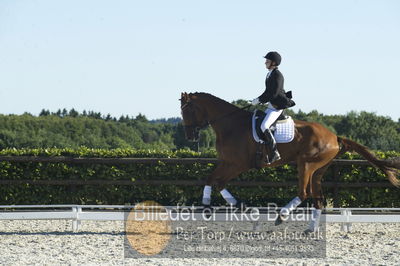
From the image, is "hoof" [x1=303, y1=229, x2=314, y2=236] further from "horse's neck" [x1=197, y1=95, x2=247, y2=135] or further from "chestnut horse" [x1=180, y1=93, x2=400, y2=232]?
"horse's neck" [x1=197, y1=95, x2=247, y2=135]

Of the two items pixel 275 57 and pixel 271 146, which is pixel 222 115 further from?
pixel 275 57

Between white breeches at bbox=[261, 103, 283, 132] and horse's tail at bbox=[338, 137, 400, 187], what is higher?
white breeches at bbox=[261, 103, 283, 132]

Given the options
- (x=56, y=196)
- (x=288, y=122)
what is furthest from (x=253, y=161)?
(x=56, y=196)

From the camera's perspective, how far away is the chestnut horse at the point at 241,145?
833 cm

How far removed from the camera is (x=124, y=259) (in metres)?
6.46

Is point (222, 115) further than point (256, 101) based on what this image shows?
Yes

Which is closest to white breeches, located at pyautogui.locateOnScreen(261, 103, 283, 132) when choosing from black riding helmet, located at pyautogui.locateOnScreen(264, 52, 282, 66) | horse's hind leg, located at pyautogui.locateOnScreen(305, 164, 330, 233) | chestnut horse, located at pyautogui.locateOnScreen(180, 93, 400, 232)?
chestnut horse, located at pyautogui.locateOnScreen(180, 93, 400, 232)

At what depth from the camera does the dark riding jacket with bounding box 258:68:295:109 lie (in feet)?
27.1

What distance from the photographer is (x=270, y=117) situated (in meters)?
8.31

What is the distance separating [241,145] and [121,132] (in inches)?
1655

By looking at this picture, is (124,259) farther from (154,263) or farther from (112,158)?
(112,158)

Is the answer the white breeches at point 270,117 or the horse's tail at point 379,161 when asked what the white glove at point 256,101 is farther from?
the horse's tail at point 379,161

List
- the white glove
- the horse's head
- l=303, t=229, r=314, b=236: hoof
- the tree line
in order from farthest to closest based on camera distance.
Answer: the tree line, the horse's head, l=303, t=229, r=314, b=236: hoof, the white glove

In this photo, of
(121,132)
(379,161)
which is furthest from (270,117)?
(121,132)
